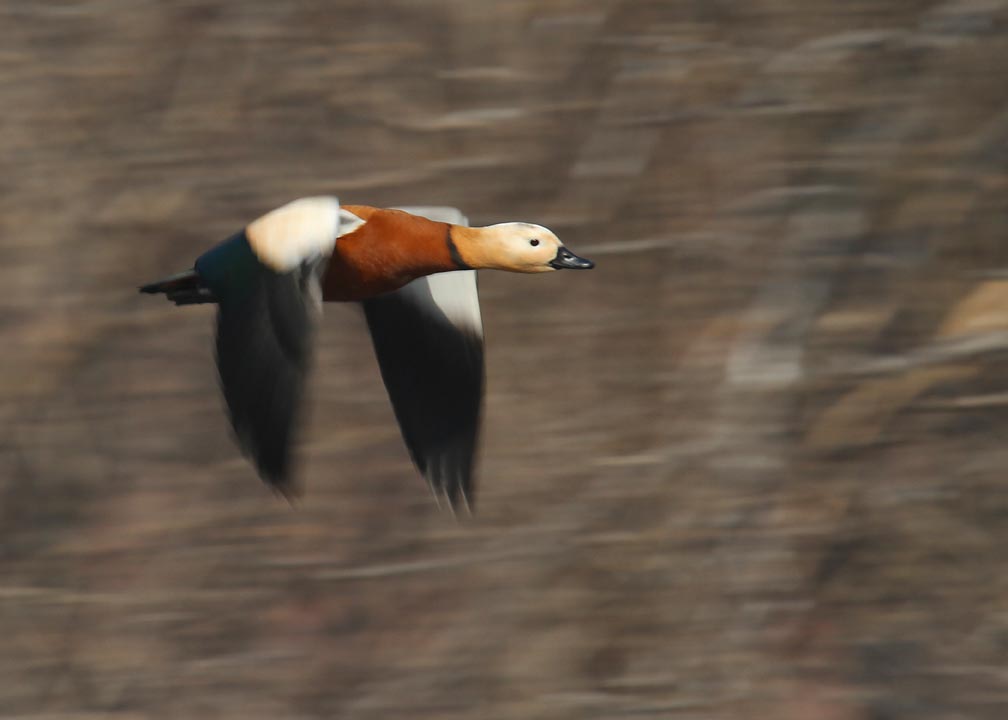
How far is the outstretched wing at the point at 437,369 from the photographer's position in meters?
3.59

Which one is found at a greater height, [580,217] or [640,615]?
[580,217]

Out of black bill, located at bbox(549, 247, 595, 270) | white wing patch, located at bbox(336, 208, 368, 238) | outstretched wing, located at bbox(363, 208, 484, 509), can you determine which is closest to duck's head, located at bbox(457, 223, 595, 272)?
black bill, located at bbox(549, 247, 595, 270)

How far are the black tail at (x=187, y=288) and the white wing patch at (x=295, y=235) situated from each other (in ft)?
0.53

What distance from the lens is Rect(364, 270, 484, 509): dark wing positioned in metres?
3.59

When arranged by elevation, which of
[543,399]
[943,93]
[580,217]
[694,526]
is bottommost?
[694,526]

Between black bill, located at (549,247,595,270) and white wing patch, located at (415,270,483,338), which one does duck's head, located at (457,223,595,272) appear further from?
white wing patch, located at (415,270,483,338)

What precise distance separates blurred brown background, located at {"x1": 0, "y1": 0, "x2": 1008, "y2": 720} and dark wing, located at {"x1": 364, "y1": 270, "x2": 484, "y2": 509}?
5.02ft

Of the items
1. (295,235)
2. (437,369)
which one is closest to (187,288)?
(295,235)

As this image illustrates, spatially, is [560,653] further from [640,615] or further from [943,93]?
[943,93]

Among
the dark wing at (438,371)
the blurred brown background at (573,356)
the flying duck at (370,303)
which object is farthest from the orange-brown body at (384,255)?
the blurred brown background at (573,356)

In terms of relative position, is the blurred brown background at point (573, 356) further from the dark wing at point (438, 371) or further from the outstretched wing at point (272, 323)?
the outstretched wing at point (272, 323)

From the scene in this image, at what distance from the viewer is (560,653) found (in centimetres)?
536

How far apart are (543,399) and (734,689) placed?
112cm

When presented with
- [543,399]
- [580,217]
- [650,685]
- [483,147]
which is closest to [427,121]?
[483,147]
